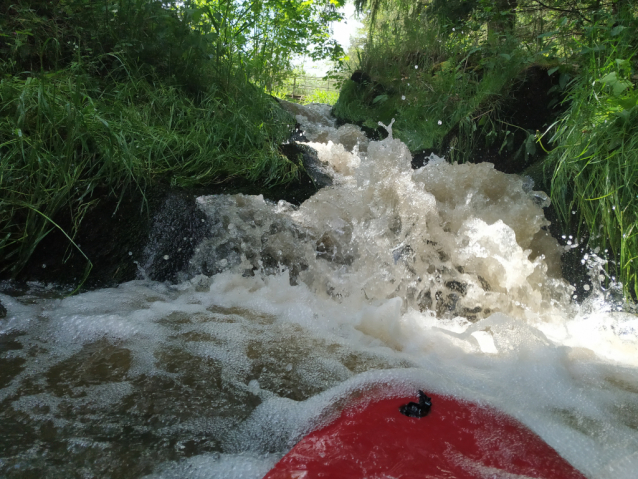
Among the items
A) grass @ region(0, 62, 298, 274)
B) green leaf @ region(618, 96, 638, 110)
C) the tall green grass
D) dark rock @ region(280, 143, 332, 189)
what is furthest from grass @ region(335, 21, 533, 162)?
grass @ region(0, 62, 298, 274)

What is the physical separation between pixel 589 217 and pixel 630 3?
1576 millimetres

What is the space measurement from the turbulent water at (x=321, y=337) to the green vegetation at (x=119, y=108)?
45 centimetres

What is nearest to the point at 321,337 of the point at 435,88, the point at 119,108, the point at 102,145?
the point at 102,145

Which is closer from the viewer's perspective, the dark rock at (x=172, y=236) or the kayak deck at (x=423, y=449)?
the kayak deck at (x=423, y=449)

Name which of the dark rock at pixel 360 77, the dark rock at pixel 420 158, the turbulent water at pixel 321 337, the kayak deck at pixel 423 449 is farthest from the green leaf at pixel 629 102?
the dark rock at pixel 360 77

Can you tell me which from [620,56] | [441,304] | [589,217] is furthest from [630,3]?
[441,304]

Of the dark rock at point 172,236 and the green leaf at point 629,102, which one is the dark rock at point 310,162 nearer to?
the dark rock at point 172,236

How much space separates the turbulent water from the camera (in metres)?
1.16

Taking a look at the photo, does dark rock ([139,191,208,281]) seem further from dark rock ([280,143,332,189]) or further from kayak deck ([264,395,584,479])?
kayak deck ([264,395,584,479])

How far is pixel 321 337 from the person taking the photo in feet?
6.18

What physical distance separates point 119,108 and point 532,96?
330 centimetres

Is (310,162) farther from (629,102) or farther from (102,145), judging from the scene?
(629,102)

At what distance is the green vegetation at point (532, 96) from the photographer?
7.07ft

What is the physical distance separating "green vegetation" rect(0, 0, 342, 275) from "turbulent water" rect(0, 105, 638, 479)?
45 centimetres
